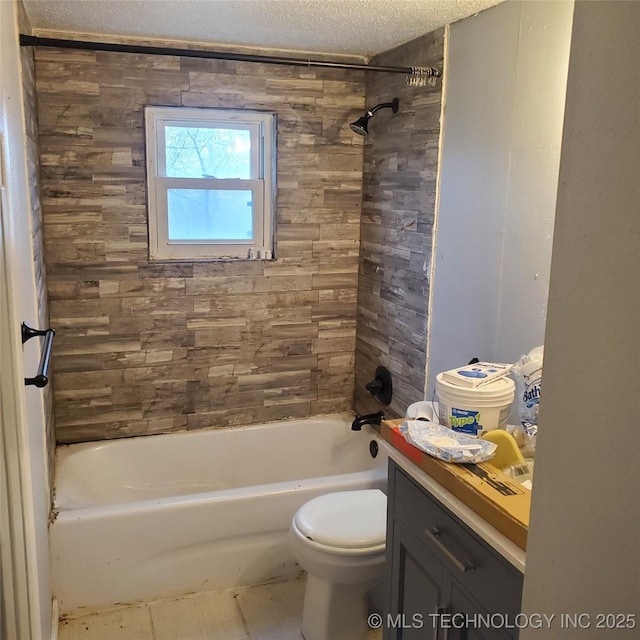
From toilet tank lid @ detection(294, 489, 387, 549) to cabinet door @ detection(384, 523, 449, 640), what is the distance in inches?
15.0

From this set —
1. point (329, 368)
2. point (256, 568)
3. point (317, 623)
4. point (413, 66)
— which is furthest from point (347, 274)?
point (317, 623)

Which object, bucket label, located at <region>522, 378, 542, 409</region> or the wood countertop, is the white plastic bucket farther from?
the wood countertop

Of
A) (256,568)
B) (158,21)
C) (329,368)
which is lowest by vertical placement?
(256,568)

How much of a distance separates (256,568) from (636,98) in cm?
231

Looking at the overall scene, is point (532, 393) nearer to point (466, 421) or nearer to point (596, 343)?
point (466, 421)

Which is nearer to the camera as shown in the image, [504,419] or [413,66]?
[504,419]

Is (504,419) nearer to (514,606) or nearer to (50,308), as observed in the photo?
(514,606)

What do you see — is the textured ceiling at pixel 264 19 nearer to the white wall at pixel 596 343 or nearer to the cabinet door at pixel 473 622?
the white wall at pixel 596 343

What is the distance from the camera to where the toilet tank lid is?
2.08m

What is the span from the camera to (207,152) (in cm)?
298

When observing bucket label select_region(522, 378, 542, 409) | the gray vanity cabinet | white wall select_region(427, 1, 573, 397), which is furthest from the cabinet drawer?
white wall select_region(427, 1, 573, 397)

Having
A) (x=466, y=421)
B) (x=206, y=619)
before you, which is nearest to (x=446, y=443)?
(x=466, y=421)

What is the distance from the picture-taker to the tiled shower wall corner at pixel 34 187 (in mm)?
2289

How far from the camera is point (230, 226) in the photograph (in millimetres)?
3080
